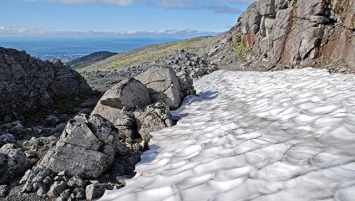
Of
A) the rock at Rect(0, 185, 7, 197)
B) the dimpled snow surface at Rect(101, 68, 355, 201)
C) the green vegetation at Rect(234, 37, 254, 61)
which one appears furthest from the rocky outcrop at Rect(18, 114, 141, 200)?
the green vegetation at Rect(234, 37, 254, 61)

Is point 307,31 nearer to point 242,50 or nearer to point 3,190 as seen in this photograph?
point 242,50

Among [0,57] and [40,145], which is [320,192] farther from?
[0,57]

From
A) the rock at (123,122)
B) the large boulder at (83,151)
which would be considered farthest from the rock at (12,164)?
the rock at (123,122)

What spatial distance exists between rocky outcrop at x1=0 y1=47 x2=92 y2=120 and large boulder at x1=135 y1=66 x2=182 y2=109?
5.61 m

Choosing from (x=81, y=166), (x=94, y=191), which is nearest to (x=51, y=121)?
(x=81, y=166)

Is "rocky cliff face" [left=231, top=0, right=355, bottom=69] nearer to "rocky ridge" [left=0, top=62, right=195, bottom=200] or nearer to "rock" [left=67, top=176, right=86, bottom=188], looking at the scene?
"rocky ridge" [left=0, top=62, right=195, bottom=200]

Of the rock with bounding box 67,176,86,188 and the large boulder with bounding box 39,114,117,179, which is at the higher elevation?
the large boulder with bounding box 39,114,117,179

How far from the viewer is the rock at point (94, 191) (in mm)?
7539

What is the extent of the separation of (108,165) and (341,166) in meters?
6.44

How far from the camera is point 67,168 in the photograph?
333 inches

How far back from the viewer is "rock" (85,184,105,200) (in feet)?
24.7

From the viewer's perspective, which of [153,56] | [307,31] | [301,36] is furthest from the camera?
[153,56]

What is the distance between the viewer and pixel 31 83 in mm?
17203

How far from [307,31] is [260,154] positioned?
21.3 m
